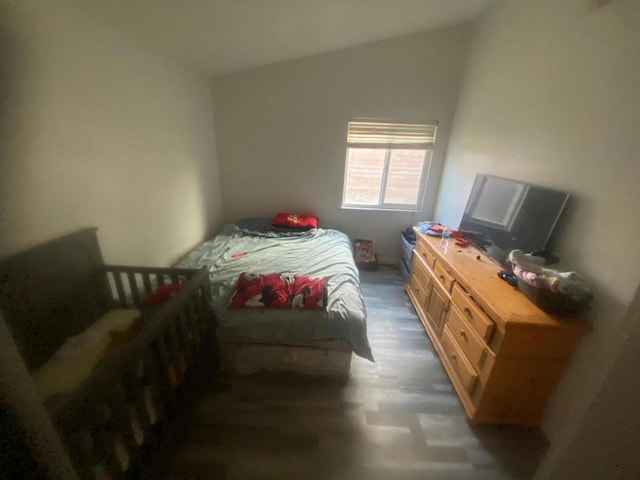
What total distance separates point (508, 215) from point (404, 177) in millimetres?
1530

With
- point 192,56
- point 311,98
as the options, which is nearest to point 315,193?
point 311,98

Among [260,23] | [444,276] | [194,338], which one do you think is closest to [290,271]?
[194,338]

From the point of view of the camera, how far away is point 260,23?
186 centimetres

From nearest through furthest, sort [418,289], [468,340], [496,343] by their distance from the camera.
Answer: [496,343] → [468,340] → [418,289]

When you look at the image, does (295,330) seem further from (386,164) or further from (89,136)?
(386,164)

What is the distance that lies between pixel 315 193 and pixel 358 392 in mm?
2250

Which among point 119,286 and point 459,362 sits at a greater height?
point 119,286

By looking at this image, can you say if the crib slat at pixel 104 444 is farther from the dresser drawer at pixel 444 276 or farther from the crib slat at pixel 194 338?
the dresser drawer at pixel 444 276

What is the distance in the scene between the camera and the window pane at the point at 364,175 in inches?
123

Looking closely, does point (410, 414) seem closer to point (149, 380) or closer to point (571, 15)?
point (149, 380)

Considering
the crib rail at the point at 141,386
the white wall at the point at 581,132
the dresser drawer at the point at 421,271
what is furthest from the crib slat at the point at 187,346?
the dresser drawer at the point at 421,271

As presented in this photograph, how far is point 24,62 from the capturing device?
3.56ft

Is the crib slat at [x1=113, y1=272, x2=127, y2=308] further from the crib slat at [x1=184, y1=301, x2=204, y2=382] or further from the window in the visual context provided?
the window

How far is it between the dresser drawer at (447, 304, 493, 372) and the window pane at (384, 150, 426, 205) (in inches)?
70.4
